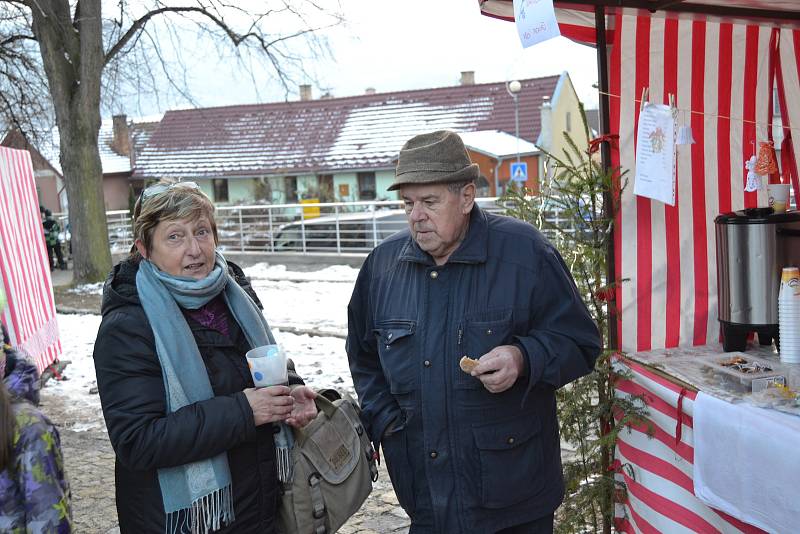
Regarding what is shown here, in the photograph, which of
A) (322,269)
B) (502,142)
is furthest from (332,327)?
(502,142)

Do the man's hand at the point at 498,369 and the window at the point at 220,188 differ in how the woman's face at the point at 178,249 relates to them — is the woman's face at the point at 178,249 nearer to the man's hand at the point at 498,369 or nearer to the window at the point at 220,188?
the man's hand at the point at 498,369

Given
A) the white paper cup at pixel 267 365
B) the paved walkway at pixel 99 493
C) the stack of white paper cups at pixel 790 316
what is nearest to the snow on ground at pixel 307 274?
the paved walkway at pixel 99 493

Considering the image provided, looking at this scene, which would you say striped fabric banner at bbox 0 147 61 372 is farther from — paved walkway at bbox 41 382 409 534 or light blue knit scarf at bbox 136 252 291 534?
light blue knit scarf at bbox 136 252 291 534

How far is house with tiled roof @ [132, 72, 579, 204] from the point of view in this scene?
3325 centimetres

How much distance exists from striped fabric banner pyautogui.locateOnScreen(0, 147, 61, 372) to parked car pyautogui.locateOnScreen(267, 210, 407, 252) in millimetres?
7540

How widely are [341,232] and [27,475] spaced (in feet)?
51.9

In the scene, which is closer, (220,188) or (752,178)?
(752,178)

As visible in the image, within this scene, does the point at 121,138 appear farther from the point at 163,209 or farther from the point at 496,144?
the point at 163,209

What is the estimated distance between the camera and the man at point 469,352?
2559 millimetres

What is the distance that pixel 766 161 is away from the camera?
12.2 ft

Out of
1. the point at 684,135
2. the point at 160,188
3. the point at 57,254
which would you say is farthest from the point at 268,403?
the point at 57,254

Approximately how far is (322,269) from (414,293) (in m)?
13.7

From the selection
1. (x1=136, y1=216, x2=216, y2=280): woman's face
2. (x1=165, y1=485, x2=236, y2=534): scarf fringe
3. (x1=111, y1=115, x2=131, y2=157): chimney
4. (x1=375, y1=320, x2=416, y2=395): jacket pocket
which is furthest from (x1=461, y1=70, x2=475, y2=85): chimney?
(x1=165, y1=485, x2=236, y2=534): scarf fringe

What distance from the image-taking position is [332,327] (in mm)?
10188
